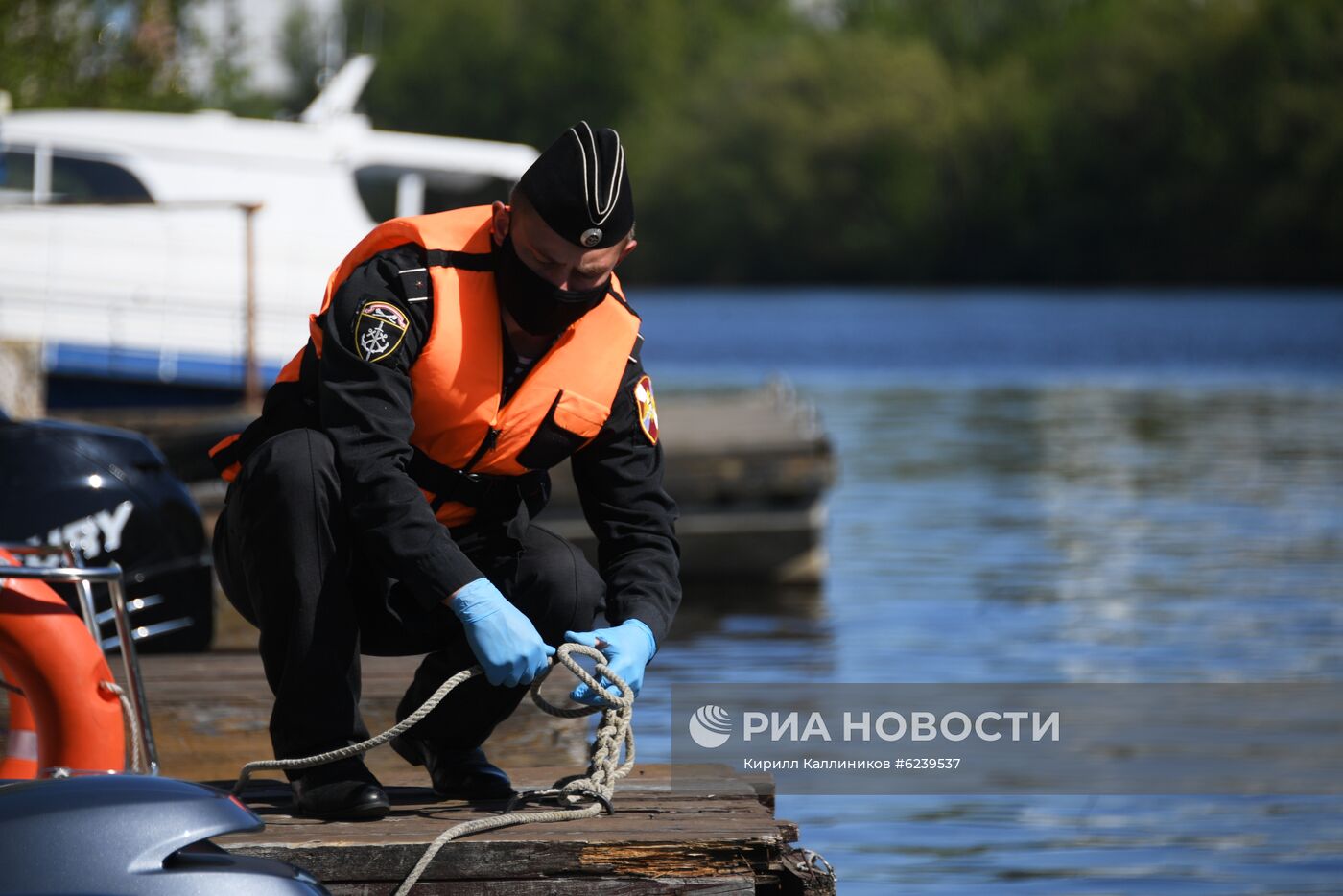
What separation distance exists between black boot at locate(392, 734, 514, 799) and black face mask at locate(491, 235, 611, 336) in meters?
0.74

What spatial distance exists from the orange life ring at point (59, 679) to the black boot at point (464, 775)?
52cm

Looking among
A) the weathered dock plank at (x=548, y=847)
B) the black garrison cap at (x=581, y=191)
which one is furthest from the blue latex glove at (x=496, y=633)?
the black garrison cap at (x=581, y=191)

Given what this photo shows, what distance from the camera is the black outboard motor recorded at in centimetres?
474

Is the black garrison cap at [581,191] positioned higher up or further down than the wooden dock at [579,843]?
higher up

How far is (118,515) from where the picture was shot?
193 inches

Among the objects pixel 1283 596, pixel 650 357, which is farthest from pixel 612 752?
pixel 650 357

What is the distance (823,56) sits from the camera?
3017 inches

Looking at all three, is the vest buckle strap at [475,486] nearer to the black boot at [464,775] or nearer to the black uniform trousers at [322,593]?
the black uniform trousers at [322,593]

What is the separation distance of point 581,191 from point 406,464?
51 cm

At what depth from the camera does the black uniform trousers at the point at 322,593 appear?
2980mm

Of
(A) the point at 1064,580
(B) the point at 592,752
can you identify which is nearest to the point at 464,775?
(B) the point at 592,752

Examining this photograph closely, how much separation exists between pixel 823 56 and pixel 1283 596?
6892cm

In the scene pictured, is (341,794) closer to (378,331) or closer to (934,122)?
(378,331)

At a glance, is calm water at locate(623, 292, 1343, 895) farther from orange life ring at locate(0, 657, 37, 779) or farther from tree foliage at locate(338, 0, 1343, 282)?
tree foliage at locate(338, 0, 1343, 282)
